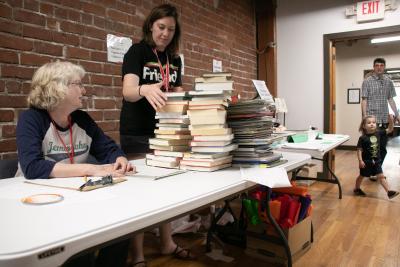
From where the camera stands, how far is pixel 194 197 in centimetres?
96

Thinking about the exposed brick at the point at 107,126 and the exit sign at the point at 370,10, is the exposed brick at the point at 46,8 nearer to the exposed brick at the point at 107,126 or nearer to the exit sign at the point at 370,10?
the exposed brick at the point at 107,126

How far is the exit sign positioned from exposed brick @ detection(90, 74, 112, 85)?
3264mm

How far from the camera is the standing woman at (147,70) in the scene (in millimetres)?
1771

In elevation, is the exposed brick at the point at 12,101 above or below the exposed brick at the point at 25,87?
below

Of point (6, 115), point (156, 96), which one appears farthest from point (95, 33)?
point (156, 96)

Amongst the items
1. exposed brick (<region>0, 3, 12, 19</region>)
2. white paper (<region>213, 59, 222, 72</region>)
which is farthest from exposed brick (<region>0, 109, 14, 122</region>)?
white paper (<region>213, 59, 222, 72</region>)

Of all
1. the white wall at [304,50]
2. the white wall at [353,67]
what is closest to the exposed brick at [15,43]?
the white wall at [304,50]

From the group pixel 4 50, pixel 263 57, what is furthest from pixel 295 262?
pixel 263 57

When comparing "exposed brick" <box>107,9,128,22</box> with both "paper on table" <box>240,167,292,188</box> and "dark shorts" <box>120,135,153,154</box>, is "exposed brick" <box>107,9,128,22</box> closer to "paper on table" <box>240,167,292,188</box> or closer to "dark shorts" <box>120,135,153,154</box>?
"dark shorts" <box>120,135,153,154</box>

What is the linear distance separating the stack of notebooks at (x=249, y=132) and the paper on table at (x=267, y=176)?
0.06 meters

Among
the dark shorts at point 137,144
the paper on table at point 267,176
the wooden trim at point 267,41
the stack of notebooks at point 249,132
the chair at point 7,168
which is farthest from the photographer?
the wooden trim at point 267,41

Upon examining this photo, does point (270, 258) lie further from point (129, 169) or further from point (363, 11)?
point (363, 11)

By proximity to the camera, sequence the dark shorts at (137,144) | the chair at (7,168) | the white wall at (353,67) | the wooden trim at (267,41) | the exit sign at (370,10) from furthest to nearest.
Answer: the white wall at (353,67), the wooden trim at (267,41), the exit sign at (370,10), the dark shorts at (137,144), the chair at (7,168)

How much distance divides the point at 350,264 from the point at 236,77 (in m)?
2.89
